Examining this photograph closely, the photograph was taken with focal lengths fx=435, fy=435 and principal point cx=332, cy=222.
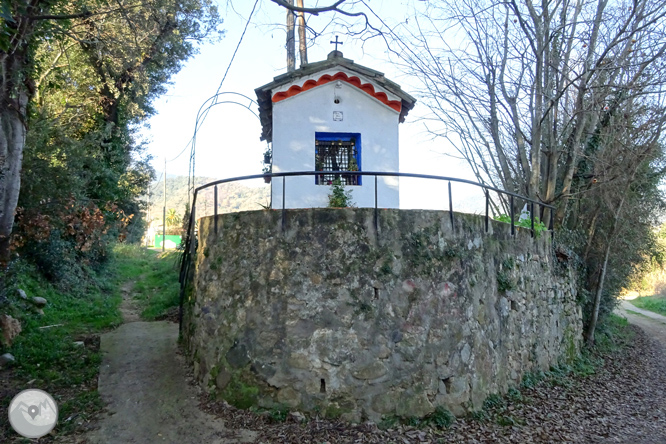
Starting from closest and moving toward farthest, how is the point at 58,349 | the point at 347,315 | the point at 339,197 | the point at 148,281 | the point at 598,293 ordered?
the point at 347,315 → the point at 58,349 → the point at 339,197 → the point at 598,293 → the point at 148,281

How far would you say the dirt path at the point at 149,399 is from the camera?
15.4 feet

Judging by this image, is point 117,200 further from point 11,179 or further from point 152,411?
point 152,411

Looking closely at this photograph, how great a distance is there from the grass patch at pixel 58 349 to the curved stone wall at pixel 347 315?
4.97 ft

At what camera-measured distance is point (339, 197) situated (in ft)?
28.5

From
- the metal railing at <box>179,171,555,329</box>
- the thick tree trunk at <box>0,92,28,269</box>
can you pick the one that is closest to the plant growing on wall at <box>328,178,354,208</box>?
the metal railing at <box>179,171,555,329</box>

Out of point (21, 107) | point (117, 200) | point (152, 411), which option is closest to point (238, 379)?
point (152, 411)

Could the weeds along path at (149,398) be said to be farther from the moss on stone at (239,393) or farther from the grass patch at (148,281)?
the grass patch at (148,281)

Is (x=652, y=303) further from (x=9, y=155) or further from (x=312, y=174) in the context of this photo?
(x=9, y=155)

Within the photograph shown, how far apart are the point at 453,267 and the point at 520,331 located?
2.15m

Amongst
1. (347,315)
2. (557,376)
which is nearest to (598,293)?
(557,376)

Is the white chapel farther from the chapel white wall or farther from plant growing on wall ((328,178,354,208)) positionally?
plant growing on wall ((328,178,354,208))

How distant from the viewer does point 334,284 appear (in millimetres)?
5355

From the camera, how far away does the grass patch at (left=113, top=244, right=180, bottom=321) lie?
10416 millimetres

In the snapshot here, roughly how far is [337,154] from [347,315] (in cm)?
505
